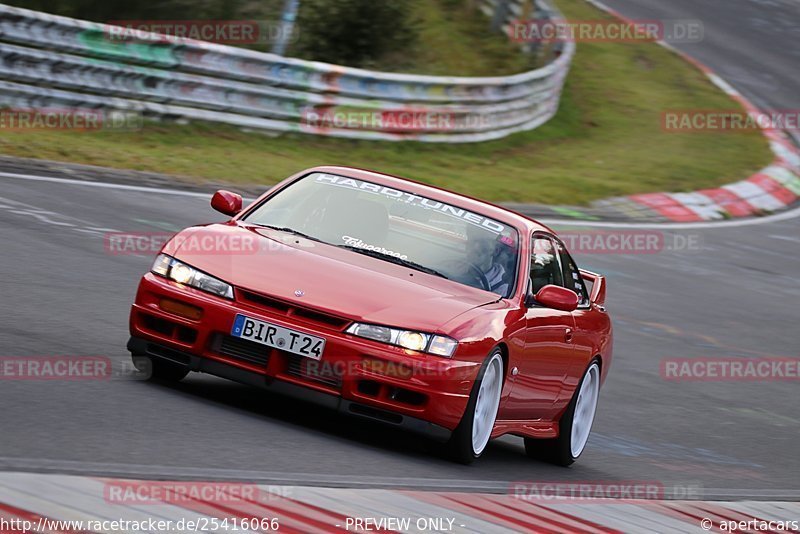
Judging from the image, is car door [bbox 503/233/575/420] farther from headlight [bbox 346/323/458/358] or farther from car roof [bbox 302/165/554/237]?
headlight [bbox 346/323/458/358]

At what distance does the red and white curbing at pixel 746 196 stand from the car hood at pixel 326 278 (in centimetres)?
1262

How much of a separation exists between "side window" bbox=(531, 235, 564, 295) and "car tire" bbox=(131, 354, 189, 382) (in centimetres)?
196

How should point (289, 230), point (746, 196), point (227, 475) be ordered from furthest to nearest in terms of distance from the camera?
point (746, 196) → point (289, 230) → point (227, 475)

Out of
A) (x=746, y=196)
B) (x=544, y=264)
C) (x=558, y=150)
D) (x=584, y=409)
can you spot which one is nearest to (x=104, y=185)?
(x=584, y=409)

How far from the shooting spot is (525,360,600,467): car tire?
8.36 m

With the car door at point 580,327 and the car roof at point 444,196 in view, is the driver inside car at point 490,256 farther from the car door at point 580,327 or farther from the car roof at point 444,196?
the car door at point 580,327

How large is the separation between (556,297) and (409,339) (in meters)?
1.14

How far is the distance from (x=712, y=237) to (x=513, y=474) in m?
12.0

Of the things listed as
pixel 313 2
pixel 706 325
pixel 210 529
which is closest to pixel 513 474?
pixel 210 529

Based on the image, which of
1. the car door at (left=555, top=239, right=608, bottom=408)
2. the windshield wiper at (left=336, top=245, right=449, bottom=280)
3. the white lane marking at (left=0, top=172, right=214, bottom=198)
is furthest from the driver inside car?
the white lane marking at (left=0, top=172, right=214, bottom=198)

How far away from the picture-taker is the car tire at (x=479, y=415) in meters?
6.79

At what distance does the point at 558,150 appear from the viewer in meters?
22.9

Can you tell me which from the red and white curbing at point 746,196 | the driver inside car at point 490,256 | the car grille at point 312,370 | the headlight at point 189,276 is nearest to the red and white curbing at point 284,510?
the car grille at point 312,370

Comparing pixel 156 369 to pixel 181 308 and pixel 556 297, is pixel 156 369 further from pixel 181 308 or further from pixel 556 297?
pixel 556 297
